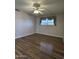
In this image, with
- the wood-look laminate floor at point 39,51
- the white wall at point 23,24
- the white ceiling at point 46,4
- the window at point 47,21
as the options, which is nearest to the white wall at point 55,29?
the window at point 47,21

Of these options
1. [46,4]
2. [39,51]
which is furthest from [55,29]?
[39,51]

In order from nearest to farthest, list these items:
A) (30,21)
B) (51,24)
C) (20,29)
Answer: (20,29)
(51,24)
(30,21)

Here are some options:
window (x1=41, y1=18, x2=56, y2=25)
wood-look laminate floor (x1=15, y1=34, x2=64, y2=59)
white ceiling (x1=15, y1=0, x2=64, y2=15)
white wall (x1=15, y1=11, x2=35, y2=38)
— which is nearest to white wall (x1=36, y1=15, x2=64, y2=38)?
window (x1=41, y1=18, x2=56, y2=25)

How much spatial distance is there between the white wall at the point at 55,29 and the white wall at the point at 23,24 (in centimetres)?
86

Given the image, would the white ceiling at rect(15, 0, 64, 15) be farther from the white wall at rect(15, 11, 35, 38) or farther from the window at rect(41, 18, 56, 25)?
the window at rect(41, 18, 56, 25)

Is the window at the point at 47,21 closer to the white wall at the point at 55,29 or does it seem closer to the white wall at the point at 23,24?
the white wall at the point at 55,29

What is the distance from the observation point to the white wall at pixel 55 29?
6348 millimetres

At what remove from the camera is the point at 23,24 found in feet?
22.5
